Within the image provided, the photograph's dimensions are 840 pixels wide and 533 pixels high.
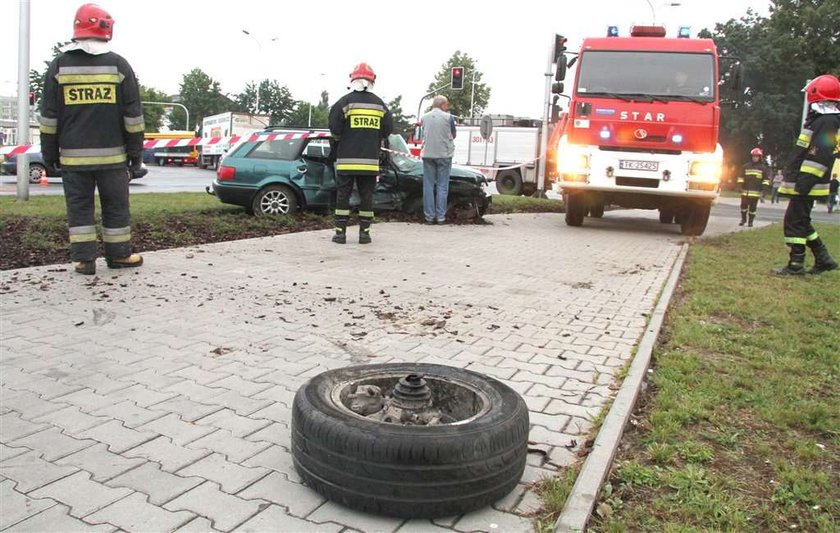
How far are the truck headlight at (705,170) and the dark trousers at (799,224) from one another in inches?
122

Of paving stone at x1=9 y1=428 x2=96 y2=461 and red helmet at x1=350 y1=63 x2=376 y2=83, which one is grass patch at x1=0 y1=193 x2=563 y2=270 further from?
paving stone at x1=9 y1=428 x2=96 y2=461

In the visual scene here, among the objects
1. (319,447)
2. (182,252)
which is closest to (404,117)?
(182,252)

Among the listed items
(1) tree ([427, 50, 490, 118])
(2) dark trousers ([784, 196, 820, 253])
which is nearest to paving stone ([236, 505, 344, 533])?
(2) dark trousers ([784, 196, 820, 253])

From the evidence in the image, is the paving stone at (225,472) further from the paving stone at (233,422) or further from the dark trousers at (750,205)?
the dark trousers at (750,205)

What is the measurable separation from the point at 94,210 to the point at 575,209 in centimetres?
871

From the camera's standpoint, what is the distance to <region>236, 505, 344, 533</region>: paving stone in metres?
2.30

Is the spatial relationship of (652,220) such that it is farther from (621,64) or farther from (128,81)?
(128,81)

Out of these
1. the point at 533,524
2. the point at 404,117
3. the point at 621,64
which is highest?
the point at 404,117

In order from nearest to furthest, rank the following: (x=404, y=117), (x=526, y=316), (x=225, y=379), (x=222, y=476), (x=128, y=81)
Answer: (x=222, y=476) → (x=225, y=379) → (x=526, y=316) → (x=128, y=81) → (x=404, y=117)

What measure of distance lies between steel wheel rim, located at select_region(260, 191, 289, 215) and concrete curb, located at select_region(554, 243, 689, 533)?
7.56m

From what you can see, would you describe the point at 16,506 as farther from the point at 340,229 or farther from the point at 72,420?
the point at 340,229

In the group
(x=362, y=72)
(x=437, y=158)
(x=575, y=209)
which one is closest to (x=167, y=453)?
(x=362, y=72)

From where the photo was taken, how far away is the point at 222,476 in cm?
266

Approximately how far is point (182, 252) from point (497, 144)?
2215 centimetres
